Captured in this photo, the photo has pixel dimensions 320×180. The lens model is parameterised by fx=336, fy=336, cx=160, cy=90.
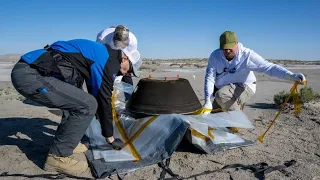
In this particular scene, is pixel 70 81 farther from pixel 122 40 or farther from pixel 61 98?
pixel 122 40

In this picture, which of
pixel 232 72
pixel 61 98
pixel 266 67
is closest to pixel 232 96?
pixel 232 72

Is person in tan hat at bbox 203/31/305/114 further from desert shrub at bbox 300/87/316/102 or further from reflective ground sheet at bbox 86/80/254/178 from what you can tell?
desert shrub at bbox 300/87/316/102

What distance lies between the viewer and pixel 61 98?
3514mm

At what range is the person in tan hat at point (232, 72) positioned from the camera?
4855 millimetres

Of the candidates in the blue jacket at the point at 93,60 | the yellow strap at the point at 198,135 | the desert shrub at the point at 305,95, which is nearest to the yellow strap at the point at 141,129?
the yellow strap at the point at 198,135

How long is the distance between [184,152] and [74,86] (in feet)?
5.36

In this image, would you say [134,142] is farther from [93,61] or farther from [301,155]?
[301,155]

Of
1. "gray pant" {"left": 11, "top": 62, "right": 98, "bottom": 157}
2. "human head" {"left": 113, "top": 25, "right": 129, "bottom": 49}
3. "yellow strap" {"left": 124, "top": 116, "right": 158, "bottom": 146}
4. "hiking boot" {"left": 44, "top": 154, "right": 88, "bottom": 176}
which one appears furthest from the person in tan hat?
"hiking boot" {"left": 44, "top": 154, "right": 88, "bottom": 176}

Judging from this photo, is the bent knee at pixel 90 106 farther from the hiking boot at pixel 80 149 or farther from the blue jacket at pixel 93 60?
the hiking boot at pixel 80 149

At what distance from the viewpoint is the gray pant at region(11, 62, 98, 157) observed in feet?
11.3

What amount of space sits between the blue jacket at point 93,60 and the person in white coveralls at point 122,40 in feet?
2.39

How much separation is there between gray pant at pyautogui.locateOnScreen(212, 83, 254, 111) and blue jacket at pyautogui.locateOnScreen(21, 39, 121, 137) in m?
2.16

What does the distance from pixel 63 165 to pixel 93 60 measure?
1177 millimetres

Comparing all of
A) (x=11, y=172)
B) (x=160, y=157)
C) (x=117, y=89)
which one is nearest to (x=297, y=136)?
(x=160, y=157)
